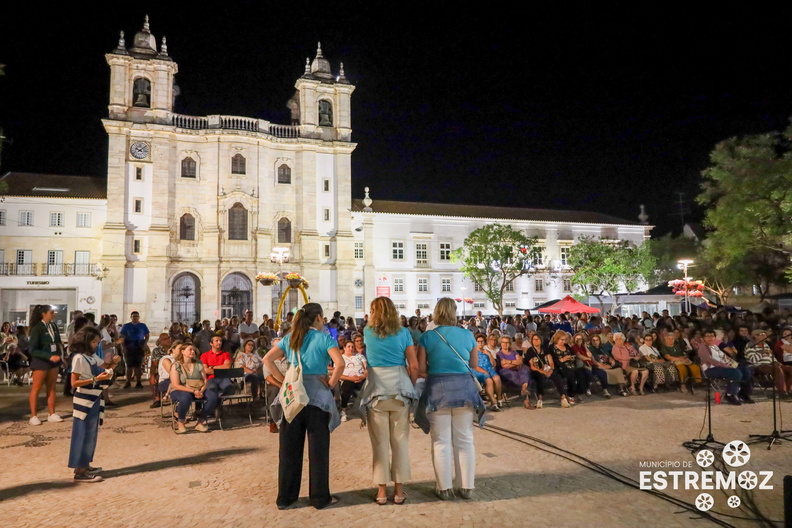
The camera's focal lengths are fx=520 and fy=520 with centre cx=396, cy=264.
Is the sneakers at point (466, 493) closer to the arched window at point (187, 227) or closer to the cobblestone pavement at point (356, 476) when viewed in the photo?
the cobblestone pavement at point (356, 476)

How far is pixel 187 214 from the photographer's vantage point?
112ft

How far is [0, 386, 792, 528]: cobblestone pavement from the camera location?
4.39m

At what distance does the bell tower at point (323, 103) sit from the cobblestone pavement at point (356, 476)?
31536 millimetres

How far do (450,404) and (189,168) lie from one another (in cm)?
3414

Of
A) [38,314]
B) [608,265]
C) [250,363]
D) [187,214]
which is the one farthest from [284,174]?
[38,314]

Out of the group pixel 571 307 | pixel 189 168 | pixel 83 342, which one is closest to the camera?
pixel 83 342

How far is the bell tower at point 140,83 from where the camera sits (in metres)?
33.6

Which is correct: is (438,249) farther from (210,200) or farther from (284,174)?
(210,200)

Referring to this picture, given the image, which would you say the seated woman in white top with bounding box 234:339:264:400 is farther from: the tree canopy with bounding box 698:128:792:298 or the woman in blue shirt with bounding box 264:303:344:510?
the tree canopy with bounding box 698:128:792:298

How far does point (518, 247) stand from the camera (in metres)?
38.1

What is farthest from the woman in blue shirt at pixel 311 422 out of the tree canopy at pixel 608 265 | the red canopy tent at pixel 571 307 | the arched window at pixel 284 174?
the tree canopy at pixel 608 265

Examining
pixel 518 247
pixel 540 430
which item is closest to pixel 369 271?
pixel 518 247

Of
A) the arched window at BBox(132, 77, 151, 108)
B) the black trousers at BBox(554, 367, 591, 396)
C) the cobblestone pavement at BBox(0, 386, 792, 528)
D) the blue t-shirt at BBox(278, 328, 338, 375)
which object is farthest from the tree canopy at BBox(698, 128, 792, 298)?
the arched window at BBox(132, 77, 151, 108)

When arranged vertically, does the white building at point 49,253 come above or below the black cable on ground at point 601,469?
above
